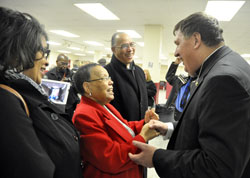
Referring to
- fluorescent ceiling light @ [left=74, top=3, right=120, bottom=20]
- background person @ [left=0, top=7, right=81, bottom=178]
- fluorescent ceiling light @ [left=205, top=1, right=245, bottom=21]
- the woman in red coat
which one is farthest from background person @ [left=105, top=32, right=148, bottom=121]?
fluorescent ceiling light @ [left=74, top=3, right=120, bottom=20]

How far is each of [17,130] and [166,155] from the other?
69cm

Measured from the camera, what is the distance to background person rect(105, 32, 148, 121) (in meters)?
1.96

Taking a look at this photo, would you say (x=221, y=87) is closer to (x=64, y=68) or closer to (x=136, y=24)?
(x=64, y=68)

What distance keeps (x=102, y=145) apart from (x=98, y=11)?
18.3ft

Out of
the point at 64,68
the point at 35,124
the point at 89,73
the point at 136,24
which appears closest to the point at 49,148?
the point at 35,124

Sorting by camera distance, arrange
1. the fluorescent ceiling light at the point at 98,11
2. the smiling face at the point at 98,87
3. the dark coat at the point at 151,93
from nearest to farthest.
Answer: the smiling face at the point at 98,87 → the dark coat at the point at 151,93 → the fluorescent ceiling light at the point at 98,11

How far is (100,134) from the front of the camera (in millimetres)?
1146

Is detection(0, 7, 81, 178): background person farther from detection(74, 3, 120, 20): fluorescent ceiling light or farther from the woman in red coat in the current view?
detection(74, 3, 120, 20): fluorescent ceiling light

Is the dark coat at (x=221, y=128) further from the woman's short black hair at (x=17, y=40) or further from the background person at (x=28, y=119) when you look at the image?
the woman's short black hair at (x=17, y=40)

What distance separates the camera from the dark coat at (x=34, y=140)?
26.4 inches

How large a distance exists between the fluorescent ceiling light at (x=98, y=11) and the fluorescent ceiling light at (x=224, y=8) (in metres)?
2.94

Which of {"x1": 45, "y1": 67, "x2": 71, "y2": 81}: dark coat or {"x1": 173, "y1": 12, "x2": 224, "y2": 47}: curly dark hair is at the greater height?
{"x1": 173, "y1": 12, "x2": 224, "y2": 47}: curly dark hair

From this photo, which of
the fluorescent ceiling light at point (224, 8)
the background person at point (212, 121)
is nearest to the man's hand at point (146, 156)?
the background person at point (212, 121)

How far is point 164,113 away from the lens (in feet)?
14.0
